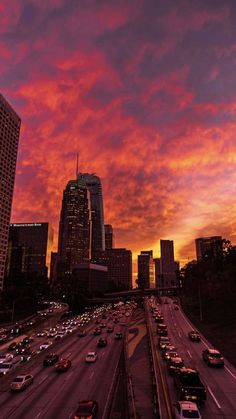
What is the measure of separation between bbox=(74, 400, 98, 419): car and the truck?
717 cm

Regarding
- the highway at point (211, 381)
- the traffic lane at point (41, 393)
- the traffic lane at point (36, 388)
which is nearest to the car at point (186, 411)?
the highway at point (211, 381)

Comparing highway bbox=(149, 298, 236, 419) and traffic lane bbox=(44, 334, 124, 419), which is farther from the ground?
highway bbox=(149, 298, 236, 419)

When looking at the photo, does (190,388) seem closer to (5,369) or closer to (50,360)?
(50,360)

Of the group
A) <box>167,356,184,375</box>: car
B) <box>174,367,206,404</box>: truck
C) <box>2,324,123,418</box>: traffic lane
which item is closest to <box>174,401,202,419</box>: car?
<box>174,367,206,404</box>: truck

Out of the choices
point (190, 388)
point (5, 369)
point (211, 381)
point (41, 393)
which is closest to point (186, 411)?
point (190, 388)

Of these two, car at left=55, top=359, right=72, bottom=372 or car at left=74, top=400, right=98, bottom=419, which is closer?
car at left=74, top=400, right=98, bottom=419

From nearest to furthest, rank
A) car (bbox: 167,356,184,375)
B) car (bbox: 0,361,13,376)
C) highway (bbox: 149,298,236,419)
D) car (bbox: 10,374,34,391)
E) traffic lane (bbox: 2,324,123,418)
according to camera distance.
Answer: highway (bbox: 149,298,236,419), traffic lane (bbox: 2,324,123,418), car (bbox: 10,374,34,391), car (bbox: 167,356,184,375), car (bbox: 0,361,13,376)

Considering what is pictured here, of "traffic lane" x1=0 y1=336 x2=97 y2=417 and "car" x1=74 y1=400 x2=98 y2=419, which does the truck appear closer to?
"car" x1=74 y1=400 x2=98 y2=419

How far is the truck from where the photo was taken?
26.2 metres

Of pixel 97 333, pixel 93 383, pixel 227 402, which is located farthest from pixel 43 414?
pixel 97 333

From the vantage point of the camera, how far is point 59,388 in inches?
1383

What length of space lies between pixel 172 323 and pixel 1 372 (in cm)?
5161

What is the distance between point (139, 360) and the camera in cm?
4491

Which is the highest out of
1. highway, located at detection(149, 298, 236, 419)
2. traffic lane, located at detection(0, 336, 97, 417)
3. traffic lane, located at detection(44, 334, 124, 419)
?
highway, located at detection(149, 298, 236, 419)
